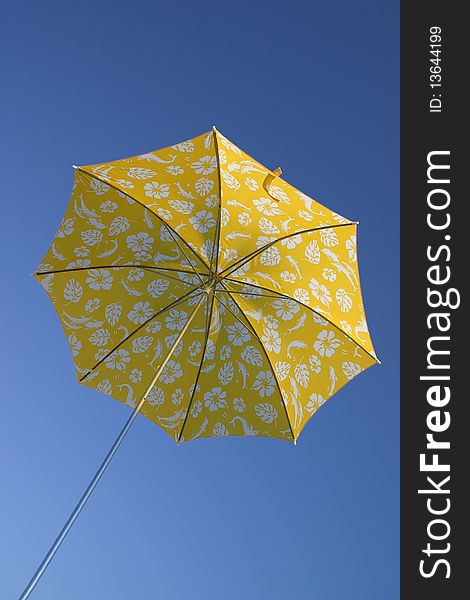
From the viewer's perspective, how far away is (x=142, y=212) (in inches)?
135

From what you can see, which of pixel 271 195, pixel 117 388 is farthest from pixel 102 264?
pixel 271 195

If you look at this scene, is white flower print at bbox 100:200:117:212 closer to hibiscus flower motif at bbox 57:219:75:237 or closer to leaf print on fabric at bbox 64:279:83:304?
hibiscus flower motif at bbox 57:219:75:237

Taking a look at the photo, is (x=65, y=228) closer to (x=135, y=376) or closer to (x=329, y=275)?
(x=135, y=376)

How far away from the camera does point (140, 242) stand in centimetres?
355

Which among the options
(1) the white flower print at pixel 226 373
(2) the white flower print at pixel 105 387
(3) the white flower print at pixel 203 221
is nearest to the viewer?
(3) the white flower print at pixel 203 221

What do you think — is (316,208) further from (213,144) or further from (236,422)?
(236,422)

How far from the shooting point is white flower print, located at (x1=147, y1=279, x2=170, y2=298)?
3701 millimetres

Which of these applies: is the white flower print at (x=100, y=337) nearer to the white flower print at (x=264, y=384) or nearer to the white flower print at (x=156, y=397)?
the white flower print at (x=156, y=397)

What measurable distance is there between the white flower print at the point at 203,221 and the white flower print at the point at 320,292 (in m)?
0.60

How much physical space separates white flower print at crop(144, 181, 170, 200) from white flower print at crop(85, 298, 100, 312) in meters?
0.68

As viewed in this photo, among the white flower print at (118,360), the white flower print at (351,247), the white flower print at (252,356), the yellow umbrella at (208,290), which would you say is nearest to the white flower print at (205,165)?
the yellow umbrella at (208,290)

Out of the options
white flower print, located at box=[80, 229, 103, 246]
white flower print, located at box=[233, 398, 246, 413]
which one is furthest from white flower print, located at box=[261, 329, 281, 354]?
white flower print, located at box=[80, 229, 103, 246]

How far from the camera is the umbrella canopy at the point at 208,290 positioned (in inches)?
135

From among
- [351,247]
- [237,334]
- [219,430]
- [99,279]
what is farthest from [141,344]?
[351,247]
